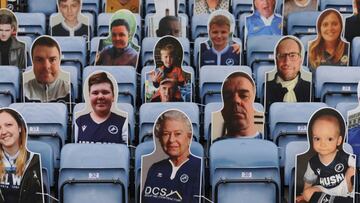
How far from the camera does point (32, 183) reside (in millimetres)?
6641

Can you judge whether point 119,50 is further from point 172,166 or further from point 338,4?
point 338,4

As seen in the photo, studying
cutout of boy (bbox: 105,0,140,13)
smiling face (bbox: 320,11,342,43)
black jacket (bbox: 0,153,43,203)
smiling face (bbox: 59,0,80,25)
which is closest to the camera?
black jacket (bbox: 0,153,43,203)

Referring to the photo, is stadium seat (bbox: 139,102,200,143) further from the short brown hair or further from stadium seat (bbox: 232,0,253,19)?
stadium seat (bbox: 232,0,253,19)

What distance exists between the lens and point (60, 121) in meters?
7.51

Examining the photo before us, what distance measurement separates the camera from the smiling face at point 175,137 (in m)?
6.74

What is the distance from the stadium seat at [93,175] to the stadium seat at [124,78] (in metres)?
1.47

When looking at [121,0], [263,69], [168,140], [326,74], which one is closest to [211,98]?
[263,69]

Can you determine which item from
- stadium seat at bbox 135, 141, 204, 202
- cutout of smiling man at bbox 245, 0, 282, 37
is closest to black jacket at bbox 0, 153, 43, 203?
stadium seat at bbox 135, 141, 204, 202

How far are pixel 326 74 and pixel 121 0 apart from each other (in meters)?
2.94

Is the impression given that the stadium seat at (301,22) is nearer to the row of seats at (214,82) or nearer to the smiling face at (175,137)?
the row of seats at (214,82)

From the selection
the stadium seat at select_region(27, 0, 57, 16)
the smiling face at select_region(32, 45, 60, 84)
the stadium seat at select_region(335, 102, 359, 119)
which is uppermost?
the stadium seat at select_region(27, 0, 57, 16)

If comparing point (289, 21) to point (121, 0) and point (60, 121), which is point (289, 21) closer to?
point (121, 0)

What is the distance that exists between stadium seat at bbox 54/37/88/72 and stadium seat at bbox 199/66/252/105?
4.29ft

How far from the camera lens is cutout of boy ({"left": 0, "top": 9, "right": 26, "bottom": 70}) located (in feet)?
29.0
